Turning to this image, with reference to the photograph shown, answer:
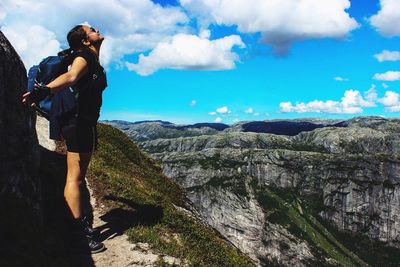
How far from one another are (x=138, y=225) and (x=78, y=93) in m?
5.91

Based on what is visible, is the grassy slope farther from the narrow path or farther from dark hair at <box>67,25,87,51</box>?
dark hair at <box>67,25,87,51</box>

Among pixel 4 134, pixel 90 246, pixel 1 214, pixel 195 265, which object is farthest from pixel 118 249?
pixel 4 134

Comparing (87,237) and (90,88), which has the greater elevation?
(90,88)

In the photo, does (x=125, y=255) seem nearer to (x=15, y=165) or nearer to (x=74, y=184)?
(x=74, y=184)

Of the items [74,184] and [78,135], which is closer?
[78,135]

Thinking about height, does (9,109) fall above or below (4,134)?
above

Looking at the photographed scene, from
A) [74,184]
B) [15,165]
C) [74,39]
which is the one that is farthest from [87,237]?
[74,39]

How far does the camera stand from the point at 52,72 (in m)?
11.9

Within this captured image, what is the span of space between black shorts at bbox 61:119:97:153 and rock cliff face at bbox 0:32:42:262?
3.98ft

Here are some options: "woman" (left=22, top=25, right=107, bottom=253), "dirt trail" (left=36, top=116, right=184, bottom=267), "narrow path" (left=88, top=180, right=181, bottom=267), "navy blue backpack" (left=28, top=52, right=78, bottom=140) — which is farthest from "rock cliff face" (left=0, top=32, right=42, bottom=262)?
"narrow path" (left=88, top=180, right=181, bottom=267)

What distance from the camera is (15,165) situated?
1109 centimetres

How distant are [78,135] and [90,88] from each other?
137cm

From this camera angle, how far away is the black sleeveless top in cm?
1155

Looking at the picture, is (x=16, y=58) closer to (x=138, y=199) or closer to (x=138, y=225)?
(x=138, y=225)
